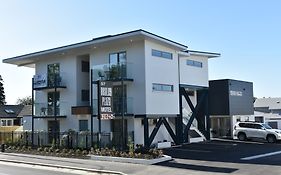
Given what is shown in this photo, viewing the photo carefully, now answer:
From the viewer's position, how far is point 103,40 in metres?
27.2

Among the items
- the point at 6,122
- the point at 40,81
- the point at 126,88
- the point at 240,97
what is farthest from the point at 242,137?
the point at 6,122

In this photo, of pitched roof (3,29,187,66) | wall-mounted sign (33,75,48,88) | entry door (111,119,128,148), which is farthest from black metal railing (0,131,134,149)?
pitched roof (3,29,187,66)

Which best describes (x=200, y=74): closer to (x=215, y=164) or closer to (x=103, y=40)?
(x=103, y=40)

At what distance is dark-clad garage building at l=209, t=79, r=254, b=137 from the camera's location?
3625 centimetres

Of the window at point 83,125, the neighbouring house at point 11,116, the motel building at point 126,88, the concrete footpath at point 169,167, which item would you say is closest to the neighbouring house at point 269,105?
the motel building at point 126,88

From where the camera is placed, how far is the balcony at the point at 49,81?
31816 mm

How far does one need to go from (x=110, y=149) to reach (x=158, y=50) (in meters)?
9.23

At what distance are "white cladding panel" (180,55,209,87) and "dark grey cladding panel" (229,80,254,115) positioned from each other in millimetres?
3753

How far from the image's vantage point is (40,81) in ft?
107

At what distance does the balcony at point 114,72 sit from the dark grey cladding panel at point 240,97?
13519 millimetres

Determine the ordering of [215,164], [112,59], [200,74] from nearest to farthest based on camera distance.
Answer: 1. [215,164]
2. [112,59]
3. [200,74]

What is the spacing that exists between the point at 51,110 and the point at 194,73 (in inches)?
518

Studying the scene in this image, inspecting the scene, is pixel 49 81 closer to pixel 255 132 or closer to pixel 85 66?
pixel 85 66

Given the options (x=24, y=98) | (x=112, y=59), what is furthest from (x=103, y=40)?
(x=24, y=98)
